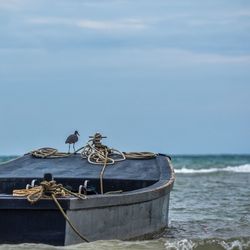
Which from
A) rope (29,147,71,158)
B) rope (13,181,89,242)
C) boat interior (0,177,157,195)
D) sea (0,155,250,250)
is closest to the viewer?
rope (13,181,89,242)

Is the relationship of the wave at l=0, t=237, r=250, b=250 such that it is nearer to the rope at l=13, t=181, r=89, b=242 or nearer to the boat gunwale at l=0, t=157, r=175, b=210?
the rope at l=13, t=181, r=89, b=242

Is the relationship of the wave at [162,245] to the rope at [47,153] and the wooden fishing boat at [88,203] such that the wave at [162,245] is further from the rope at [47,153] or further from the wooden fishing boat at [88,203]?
the rope at [47,153]

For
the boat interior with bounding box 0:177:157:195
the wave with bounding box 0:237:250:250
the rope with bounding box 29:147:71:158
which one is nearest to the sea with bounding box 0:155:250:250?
the wave with bounding box 0:237:250:250

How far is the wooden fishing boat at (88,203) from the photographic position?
9.04 m

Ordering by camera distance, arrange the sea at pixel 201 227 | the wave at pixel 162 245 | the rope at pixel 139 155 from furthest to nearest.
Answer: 1. the rope at pixel 139 155
2. the sea at pixel 201 227
3. the wave at pixel 162 245

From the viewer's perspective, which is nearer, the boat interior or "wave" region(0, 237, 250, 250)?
"wave" region(0, 237, 250, 250)

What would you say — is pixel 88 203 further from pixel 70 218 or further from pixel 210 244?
pixel 210 244

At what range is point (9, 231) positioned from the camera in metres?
9.16

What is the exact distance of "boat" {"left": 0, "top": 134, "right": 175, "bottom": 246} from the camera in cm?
904

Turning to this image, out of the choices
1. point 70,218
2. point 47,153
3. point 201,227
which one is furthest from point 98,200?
point 47,153

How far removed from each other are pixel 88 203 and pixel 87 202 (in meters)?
0.02

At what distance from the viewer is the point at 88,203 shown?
9.19 metres

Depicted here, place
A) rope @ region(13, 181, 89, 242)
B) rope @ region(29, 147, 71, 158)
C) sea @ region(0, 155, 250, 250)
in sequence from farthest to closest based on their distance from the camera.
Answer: rope @ region(29, 147, 71, 158) → sea @ region(0, 155, 250, 250) → rope @ region(13, 181, 89, 242)

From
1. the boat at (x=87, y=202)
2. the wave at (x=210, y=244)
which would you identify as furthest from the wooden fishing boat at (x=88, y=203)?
the wave at (x=210, y=244)
